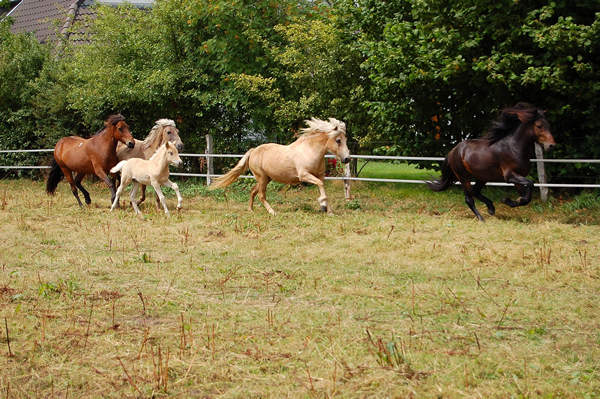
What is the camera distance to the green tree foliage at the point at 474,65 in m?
9.94

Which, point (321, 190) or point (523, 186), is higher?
point (523, 186)

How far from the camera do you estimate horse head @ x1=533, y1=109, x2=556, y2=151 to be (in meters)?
9.34

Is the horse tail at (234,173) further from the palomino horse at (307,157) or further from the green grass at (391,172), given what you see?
the green grass at (391,172)

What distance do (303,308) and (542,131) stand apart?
584cm

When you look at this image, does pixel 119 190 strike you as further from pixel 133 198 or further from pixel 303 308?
pixel 303 308

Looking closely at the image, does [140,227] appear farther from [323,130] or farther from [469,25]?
[469,25]

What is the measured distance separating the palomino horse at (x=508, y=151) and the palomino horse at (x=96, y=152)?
260 inches

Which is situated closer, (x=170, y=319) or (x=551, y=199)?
(x=170, y=319)

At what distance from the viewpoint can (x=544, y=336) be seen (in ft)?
15.0

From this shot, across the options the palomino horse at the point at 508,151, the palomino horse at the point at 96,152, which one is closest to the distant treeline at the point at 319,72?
the palomino horse at the point at 508,151

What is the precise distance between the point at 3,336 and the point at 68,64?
640 inches

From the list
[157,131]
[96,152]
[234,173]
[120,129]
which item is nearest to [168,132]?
[157,131]

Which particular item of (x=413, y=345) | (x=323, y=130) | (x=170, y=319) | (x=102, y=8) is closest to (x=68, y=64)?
(x=102, y=8)

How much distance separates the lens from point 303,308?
17.6 feet
